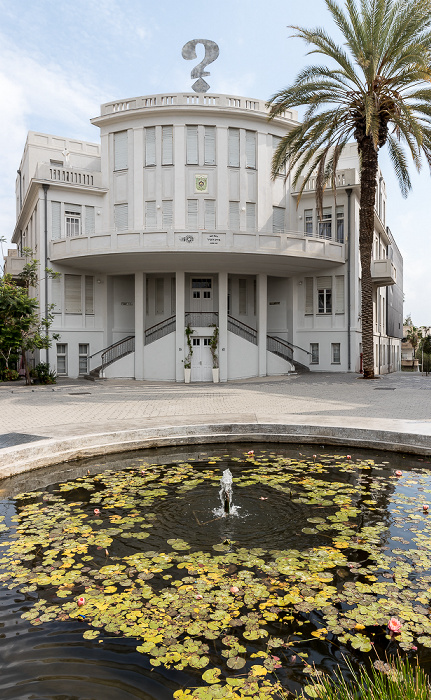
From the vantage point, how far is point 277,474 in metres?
7.18

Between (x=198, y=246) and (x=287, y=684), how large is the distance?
19928 millimetres

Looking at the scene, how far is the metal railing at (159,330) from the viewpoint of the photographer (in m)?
26.0

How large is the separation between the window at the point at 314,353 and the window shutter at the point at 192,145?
1154 centimetres

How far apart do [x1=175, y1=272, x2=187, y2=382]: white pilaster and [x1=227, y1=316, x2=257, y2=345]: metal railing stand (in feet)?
8.63

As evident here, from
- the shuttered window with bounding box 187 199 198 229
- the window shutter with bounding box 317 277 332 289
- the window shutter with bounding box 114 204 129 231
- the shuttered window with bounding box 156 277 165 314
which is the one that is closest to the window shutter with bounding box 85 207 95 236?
the window shutter with bounding box 114 204 129 231

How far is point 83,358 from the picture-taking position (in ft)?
90.0

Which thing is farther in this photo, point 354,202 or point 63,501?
point 354,202

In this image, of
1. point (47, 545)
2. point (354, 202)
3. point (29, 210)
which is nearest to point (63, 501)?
point (47, 545)

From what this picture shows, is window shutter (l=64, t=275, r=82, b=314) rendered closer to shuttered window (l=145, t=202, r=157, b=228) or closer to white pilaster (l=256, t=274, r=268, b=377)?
shuttered window (l=145, t=202, r=157, b=228)

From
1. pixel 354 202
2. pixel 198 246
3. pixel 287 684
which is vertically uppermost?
pixel 354 202

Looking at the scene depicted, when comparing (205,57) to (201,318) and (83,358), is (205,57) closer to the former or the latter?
(201,318)

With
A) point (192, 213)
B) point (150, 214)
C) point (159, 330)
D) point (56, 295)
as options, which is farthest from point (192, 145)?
point (56, 295)

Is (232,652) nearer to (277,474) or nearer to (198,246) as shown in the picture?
(277,474)

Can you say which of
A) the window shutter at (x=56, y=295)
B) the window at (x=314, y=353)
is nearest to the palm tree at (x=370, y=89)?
the window at (x=314, y=353)
